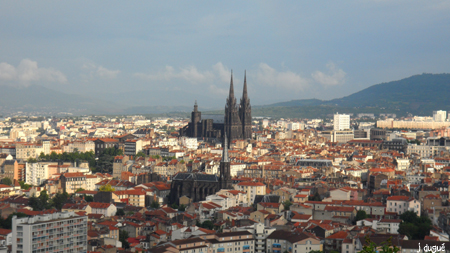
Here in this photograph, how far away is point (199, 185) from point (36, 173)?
784 inches

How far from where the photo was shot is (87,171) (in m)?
76.1

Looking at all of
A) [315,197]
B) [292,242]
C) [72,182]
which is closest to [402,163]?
[315,197]

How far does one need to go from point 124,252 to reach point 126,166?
1666 inches

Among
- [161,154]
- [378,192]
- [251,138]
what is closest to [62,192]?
[378,192]

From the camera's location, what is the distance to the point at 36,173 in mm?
75438

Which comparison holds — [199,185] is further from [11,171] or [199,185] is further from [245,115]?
[245,115]

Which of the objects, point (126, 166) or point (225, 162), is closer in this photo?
point (225, 162)

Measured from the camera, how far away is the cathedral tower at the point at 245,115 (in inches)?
4665

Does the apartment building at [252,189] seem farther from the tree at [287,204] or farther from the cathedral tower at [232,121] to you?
the cathedral tower at [232,121]

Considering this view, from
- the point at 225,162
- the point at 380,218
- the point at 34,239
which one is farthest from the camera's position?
the point at 225,162

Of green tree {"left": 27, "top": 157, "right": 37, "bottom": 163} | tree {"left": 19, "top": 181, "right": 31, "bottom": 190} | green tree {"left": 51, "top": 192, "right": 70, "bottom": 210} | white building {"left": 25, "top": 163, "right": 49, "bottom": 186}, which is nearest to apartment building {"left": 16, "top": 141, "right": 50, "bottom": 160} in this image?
green tree {"left": 27, "top": 157, "right": 37, "bottom": 163}

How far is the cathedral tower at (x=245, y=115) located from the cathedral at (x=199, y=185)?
175 feet

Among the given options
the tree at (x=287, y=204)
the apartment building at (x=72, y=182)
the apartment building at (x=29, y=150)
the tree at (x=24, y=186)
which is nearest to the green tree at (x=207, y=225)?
the tree at (x=287, y=204)

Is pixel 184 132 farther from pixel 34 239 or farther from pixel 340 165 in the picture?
pixel 34 239
